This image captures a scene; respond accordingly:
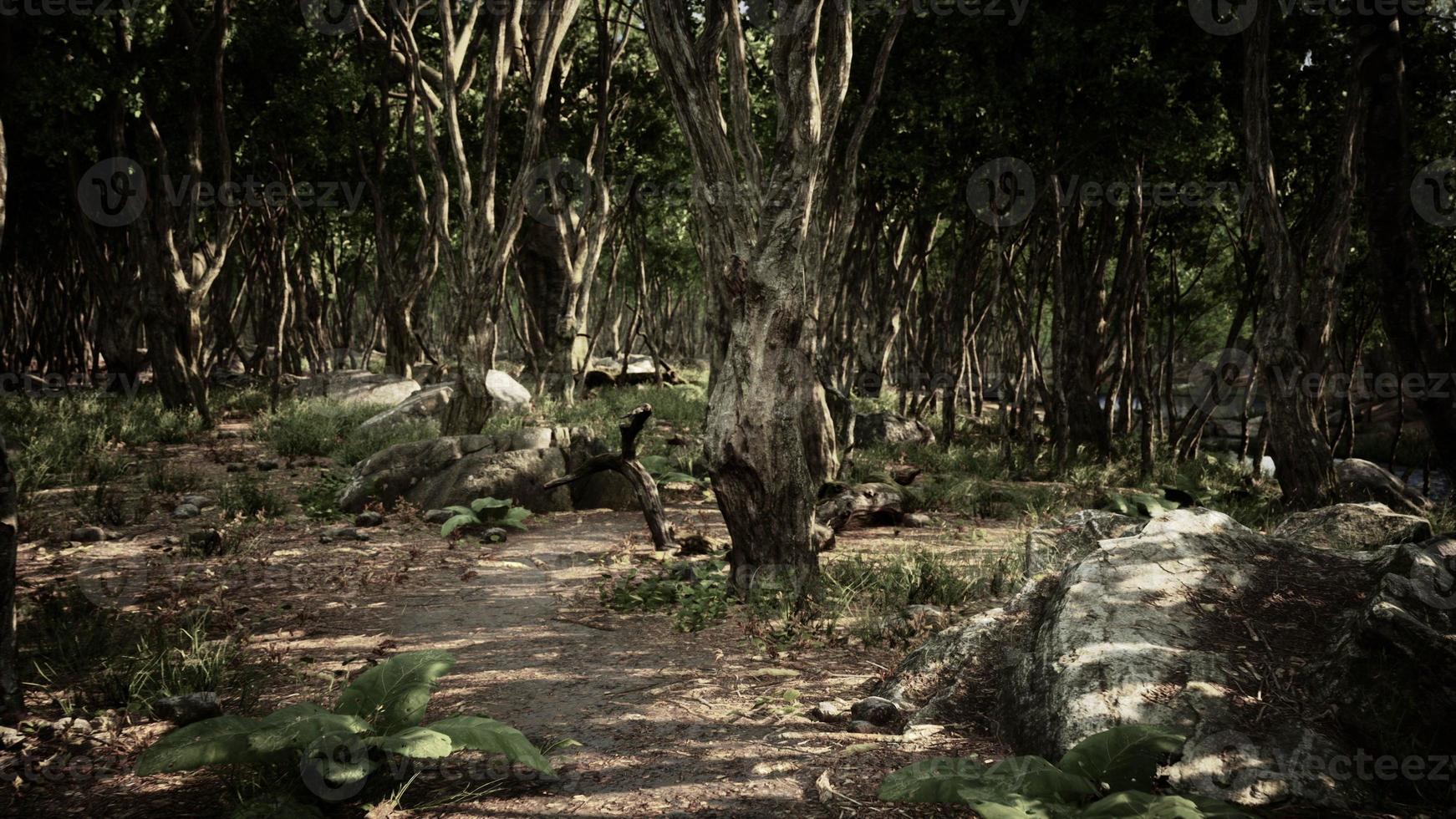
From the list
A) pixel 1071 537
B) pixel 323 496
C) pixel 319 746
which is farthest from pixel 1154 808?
pixel 323 496

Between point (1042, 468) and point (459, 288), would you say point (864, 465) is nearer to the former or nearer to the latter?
point (1042, 468)

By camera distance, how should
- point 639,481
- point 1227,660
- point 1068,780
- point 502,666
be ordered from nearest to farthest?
point 1068,780, point 1227,660, point 502,666, point 639,481

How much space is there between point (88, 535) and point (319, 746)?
19.3ft

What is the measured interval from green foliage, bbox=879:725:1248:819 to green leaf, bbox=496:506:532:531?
20.8 ft

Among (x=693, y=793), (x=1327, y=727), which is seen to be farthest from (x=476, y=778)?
(x=1327, y=727)

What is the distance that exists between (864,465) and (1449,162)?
8.29 meters

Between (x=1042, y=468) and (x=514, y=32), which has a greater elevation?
(x=514, y=32)

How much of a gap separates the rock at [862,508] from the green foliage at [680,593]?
2372 millimetres

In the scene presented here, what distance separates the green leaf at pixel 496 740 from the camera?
3.09 metres

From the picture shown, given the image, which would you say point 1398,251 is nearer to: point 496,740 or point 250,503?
point 496,740

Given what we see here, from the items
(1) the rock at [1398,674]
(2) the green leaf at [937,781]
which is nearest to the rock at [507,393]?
(2) the green leaf at [937,781]

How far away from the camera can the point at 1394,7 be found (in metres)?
6.12

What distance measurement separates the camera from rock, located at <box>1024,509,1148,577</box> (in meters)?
5.34

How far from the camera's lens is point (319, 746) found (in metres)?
3.12
